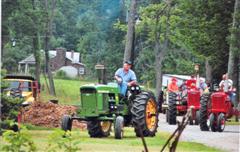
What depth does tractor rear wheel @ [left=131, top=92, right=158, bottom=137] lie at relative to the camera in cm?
1520

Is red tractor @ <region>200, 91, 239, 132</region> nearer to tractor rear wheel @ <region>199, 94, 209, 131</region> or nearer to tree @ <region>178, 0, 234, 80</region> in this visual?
tractor rear wheel @ <region>199, 94, 209, 131</region>

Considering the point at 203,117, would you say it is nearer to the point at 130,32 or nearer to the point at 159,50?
the point at 130,32

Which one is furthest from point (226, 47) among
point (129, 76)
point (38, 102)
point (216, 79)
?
point (129, 76)

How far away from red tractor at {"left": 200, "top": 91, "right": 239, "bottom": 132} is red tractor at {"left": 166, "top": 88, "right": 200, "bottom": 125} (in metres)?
0.79

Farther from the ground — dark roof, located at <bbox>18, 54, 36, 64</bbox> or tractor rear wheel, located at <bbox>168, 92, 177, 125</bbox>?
dark roof, located at <bbox>18, 54, 36, 64</bbox>

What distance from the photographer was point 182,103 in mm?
24781

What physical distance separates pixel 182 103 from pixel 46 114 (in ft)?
18.1

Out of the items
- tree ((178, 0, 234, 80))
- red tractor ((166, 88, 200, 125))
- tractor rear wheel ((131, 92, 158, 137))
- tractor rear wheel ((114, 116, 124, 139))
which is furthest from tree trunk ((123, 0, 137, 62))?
tractor rear wheel ((114, 116, 124, 139))

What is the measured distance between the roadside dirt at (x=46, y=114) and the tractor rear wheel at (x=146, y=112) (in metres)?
4.15

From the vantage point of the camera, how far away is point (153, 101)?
1569 cm

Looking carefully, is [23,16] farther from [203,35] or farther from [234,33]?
[234,33]

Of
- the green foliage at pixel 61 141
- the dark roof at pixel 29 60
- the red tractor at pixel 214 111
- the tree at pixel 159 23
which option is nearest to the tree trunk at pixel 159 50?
the tree at pixel 159 23

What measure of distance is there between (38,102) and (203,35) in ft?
49.9

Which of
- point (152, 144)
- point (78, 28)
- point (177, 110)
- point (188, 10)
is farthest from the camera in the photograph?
point (188, 10)
